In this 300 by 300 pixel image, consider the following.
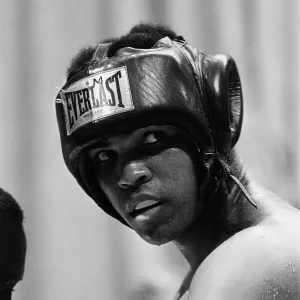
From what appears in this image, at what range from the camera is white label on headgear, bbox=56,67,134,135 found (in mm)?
1054

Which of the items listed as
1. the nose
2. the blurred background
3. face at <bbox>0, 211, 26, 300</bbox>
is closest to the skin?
the nose

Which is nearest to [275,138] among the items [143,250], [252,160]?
[252,160]

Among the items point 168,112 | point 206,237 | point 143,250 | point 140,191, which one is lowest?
point 143,250

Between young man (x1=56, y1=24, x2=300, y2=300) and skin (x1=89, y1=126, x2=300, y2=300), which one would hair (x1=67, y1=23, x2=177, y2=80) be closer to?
young man (x1=56, y1=24, x2=300, y2=300)

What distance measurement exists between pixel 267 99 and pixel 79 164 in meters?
0.75

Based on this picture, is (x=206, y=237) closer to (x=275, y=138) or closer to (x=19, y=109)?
(x=275, y=138)

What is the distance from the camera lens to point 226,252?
2.96ft

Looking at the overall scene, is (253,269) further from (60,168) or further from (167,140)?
(60,168)

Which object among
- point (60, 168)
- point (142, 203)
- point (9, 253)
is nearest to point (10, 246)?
point (9, 253)

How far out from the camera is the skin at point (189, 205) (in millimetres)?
914

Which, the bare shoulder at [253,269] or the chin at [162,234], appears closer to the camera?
the bare shoulder at [253,269]

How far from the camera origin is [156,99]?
1041mm

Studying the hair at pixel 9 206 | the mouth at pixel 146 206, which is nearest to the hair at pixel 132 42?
the mouth at pixel 146 206

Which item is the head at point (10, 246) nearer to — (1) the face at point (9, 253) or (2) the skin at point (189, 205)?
(1) the face at point (9, 253)
